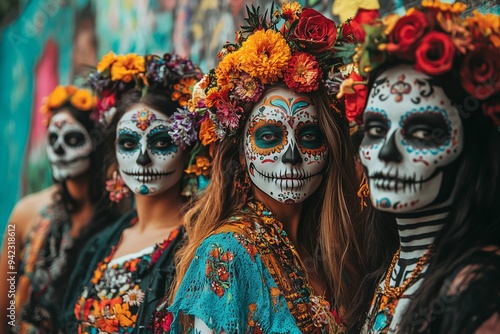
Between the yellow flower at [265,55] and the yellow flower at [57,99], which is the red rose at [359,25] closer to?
the yellow flower at [265,55]

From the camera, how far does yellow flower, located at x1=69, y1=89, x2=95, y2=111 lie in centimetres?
561

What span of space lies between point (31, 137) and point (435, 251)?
6906 millimetres

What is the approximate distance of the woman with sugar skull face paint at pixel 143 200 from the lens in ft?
13.2

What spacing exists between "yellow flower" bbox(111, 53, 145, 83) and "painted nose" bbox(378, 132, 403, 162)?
6.60 ft

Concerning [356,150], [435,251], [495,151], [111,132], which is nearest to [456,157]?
[495,151]

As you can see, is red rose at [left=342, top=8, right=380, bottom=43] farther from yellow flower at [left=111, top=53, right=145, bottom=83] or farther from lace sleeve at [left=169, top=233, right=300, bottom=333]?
yellow flower at [left=111, top=53, right=145, bottom=83]

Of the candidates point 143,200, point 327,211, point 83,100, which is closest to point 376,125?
point 327,211

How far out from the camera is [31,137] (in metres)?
8.95

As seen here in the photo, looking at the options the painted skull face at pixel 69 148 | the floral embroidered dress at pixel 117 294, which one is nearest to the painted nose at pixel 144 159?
the floral embroidered dress at pixel 117 294

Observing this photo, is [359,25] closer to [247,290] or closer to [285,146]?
[285,146]

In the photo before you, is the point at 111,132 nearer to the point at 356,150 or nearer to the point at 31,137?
the point at 356,150

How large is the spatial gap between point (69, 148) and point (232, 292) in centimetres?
267

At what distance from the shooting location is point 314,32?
3.51m

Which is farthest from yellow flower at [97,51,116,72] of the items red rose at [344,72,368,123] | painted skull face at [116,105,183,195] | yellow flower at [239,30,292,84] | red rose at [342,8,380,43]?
red rose at [344,72,368,123]
